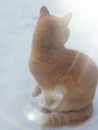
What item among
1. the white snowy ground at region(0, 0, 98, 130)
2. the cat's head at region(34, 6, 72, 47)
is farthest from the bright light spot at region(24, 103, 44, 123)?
the cat's head at region(34, 6, 72, 47)

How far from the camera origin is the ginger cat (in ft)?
6.23

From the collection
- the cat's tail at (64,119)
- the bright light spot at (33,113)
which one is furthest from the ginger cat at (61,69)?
the bright light spot at (33,113)

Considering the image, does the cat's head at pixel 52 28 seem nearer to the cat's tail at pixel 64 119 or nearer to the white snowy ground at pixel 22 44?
the cat's tail at pixel 64 119

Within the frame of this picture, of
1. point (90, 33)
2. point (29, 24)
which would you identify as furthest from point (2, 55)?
point (90, 33)

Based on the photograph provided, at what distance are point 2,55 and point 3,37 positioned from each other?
291 mm

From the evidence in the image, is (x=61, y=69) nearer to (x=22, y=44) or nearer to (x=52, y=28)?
(x=52, y=28)

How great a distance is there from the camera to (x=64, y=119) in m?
1.97

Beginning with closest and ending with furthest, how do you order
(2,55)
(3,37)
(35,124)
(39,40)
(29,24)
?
1. (39,40)
2. (35,124)
3. (2,55)
4. (3,37)
5. (29,24)

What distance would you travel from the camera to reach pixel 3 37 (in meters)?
2.92

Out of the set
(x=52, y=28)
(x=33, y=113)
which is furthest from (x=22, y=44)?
(x=52, y=28)

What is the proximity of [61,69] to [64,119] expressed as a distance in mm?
281

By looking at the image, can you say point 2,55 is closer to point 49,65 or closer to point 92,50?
point 92,50

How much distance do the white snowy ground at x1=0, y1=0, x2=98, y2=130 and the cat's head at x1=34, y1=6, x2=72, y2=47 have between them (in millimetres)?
494

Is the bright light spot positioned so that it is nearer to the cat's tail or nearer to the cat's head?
the cat's tail
